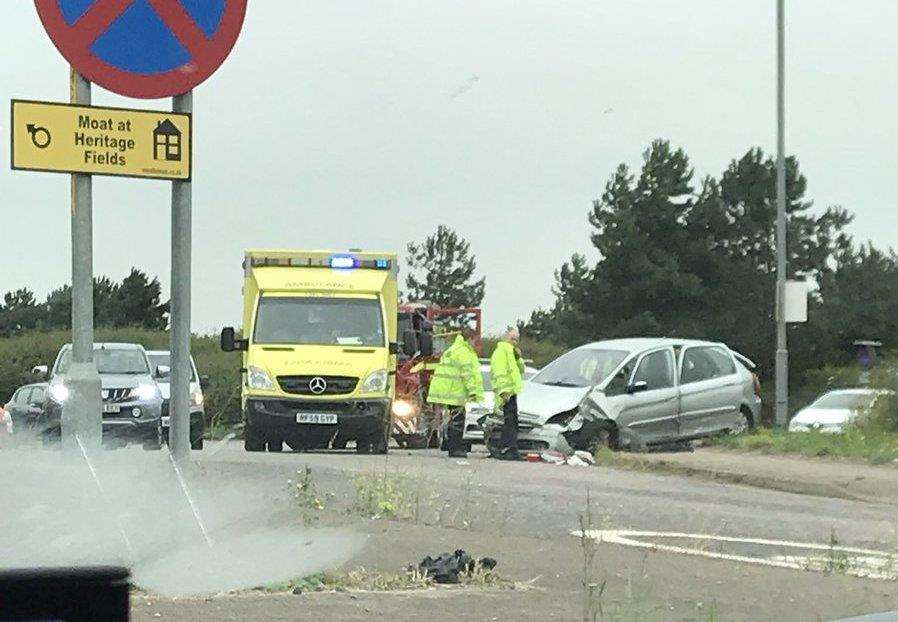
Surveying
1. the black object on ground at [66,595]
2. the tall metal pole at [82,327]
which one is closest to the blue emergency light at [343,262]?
the tall metal pole at [82,327]

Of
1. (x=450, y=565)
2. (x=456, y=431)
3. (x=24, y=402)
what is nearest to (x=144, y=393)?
(x=24, y=402)

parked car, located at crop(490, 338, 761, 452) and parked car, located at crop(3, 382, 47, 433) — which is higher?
parked car, located at crop(490, 338, 761, 452)

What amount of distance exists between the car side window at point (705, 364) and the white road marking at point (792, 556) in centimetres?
1107

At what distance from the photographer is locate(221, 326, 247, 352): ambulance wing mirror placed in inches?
883

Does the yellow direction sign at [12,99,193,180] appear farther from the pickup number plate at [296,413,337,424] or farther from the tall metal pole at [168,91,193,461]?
the pickup number plate at [296,413,337,424]

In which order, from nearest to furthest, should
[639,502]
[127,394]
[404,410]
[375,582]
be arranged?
[375,582]
[639,502]
[127,394]
[404,410]

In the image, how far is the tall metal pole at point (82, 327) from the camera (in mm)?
6078

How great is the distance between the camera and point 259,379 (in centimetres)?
2255

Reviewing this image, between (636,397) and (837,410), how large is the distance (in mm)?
10471

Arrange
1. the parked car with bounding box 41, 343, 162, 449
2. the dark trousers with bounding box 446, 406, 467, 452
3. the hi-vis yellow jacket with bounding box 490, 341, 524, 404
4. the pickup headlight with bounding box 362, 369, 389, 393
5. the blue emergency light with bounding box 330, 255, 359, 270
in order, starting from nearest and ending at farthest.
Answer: the hi-vis yellow jacket with bounding box 490, 341, 524, 404
the dark trousers with bounding box 446, 406, 467, 452
the pickup headlight with bounding box 362, 369, 389, 393
the blue emergency light with bounding box 330, 255, 359, 270
the parked car with bounding box 41, 343, 162, 449

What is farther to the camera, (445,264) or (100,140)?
(445,264)

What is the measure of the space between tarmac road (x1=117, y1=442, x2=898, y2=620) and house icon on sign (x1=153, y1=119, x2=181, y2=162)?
178cm

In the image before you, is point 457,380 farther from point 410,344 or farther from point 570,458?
point 410,344

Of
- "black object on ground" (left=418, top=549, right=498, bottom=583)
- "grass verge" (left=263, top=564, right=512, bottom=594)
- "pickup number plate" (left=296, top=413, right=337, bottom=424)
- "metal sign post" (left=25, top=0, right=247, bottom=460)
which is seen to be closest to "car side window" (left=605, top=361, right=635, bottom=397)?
"pickup number plate" (left=296, top=413, right=337, bottom=424)
